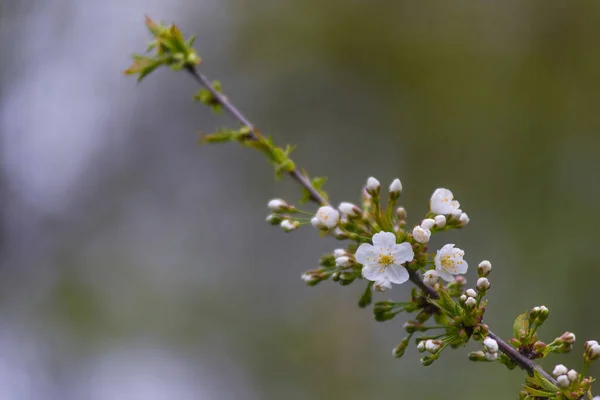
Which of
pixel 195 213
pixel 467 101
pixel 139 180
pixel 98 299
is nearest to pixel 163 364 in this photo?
pixel 98 299

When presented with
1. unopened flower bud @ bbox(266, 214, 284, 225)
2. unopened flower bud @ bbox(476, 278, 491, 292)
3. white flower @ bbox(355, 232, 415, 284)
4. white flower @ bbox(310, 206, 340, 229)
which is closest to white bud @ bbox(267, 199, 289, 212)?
unopened flower bud @ bbox(266, 214, 284, 225)

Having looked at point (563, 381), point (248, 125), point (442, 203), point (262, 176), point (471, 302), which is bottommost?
point (563, 381)

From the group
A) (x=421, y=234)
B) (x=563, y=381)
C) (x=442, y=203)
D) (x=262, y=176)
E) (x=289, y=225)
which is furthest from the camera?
(x=262, y=176)

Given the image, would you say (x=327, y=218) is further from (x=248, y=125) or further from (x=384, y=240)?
(x=248, y=125)

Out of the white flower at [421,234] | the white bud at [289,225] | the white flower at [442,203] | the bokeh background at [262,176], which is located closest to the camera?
the white flower at [421,234]

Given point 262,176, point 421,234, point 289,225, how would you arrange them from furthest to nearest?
1. point 262,176
2. point 289,225
3. point 421,234

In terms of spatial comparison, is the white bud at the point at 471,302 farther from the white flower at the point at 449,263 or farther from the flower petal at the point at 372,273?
the flower petal at the point at 372,273

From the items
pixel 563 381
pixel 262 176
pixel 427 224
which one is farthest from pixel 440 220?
pixel 262 176

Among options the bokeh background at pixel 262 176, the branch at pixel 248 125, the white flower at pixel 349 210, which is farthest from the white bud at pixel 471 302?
the bokeh background at pixel 262 176
